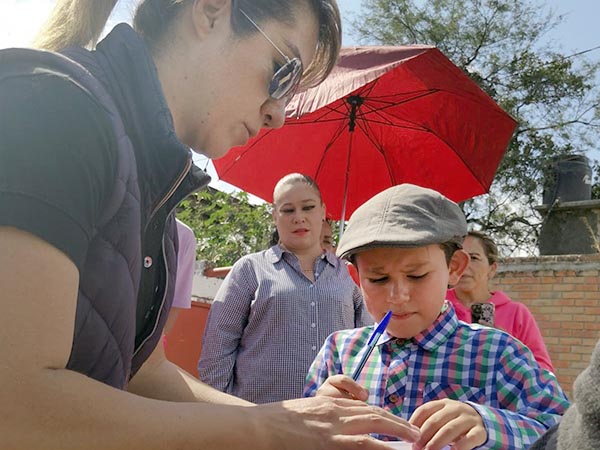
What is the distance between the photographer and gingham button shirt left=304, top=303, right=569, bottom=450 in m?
1.44

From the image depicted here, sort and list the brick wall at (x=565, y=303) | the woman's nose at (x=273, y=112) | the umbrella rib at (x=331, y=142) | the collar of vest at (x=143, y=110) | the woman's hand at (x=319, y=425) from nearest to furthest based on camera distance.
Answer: the woman's hand at (x=319, y=425), the collar of vest at (x=143, y=110), the woman's nose at (x=273, y=112), the umbrella rib at (x=331, y=142), the brick wall at (x=565, y=303)

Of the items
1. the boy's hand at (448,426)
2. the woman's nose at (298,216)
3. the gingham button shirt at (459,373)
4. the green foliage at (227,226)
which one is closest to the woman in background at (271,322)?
the woman's nose at (298,216)

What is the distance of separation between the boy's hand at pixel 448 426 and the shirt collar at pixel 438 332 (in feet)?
1.26

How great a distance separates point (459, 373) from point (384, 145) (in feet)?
9.99

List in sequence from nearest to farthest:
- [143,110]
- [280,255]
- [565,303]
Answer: [143,110] < [280,255] < [565,303]

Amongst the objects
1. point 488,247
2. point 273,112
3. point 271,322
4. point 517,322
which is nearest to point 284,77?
point 273,112

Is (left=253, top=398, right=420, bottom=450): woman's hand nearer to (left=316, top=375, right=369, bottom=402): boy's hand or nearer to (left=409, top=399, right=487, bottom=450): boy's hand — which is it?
(left=409, top=399, right=487, bottom=450): boy's hand

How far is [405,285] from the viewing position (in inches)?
65.6

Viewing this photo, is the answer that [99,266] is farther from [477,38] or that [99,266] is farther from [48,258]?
[477,38]

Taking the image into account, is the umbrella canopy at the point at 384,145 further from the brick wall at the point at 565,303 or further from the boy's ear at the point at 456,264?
the brick wall at the point at 565,303

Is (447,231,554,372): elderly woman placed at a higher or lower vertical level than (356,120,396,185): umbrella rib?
lower

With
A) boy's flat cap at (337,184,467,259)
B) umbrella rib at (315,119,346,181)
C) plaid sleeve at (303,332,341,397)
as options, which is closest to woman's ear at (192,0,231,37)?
boy's flat cap at (337,184,467,259)

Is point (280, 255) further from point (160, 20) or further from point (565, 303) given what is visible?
point (565, 303)

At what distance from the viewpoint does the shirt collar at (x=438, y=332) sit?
163 centimetres
